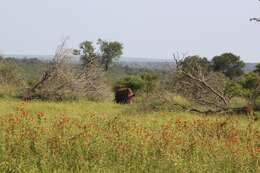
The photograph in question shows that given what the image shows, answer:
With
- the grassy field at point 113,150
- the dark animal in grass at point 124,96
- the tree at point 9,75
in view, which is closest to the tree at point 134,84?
the dark animal in grass at point 124,96

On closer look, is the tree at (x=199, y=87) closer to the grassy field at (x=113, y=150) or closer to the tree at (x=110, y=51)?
the grassy field at (x=113, y=150)

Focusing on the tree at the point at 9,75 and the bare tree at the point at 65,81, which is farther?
the tree at the point at 9,75

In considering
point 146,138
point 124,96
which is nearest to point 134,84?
point 124,96

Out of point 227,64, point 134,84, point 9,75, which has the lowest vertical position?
point 134,84

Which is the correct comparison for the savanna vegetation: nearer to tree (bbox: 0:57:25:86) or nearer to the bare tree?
the bare tree

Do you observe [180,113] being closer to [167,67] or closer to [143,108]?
[143,108]

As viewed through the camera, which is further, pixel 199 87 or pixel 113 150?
pixel 199 87

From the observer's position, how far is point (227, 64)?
32.3 m

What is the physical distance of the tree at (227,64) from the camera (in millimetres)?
31719

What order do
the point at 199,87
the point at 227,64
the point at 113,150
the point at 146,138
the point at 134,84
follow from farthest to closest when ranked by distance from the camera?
the point at 227,64 < the point at 134,84 < the point at 199,87 < the point at 146,138 < the point at 113,150

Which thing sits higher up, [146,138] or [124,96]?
[146,138]

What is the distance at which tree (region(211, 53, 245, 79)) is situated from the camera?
31.7m

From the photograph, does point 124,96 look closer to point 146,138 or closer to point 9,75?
point 9,75

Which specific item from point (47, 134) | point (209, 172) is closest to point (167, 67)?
point (47, 134)
